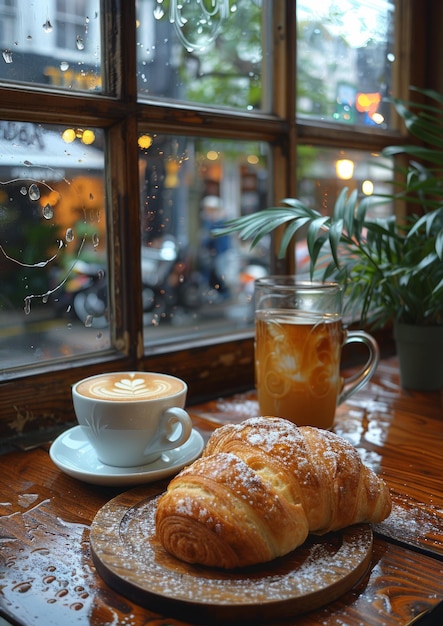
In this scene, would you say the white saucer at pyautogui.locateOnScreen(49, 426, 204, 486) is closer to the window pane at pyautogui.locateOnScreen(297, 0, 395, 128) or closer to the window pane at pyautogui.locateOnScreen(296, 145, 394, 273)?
the window pane at pyautogui.locateOnScreen(296, 145, 394, 273)

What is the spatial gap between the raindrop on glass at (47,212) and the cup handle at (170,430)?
45 centimetres

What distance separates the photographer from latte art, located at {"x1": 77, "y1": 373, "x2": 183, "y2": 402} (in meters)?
0.94

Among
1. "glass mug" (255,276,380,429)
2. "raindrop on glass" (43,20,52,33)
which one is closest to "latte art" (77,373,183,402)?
"glass mug" (255,276,380,429)

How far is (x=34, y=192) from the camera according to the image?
1149mm

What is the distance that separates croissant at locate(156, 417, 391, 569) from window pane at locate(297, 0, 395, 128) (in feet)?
3.57

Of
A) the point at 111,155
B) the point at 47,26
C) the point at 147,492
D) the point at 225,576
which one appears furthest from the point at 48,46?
the point at 225,576

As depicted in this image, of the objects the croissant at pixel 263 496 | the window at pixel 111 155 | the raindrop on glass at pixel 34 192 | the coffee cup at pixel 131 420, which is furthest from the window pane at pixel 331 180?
the croissant at pixel 263 496

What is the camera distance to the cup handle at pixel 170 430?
0.91 meters

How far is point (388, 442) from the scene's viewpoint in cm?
112

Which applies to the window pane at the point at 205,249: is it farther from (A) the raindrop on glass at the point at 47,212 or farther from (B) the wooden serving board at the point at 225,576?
(B) the wooden serving board at the point at 225,576

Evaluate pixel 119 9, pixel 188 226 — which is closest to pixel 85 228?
pixel 119 9

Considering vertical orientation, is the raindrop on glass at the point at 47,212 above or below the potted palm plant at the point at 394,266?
above

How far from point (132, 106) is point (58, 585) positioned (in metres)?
0.82

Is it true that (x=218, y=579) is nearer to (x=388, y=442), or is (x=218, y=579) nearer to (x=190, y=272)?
(x=388, y=442)
